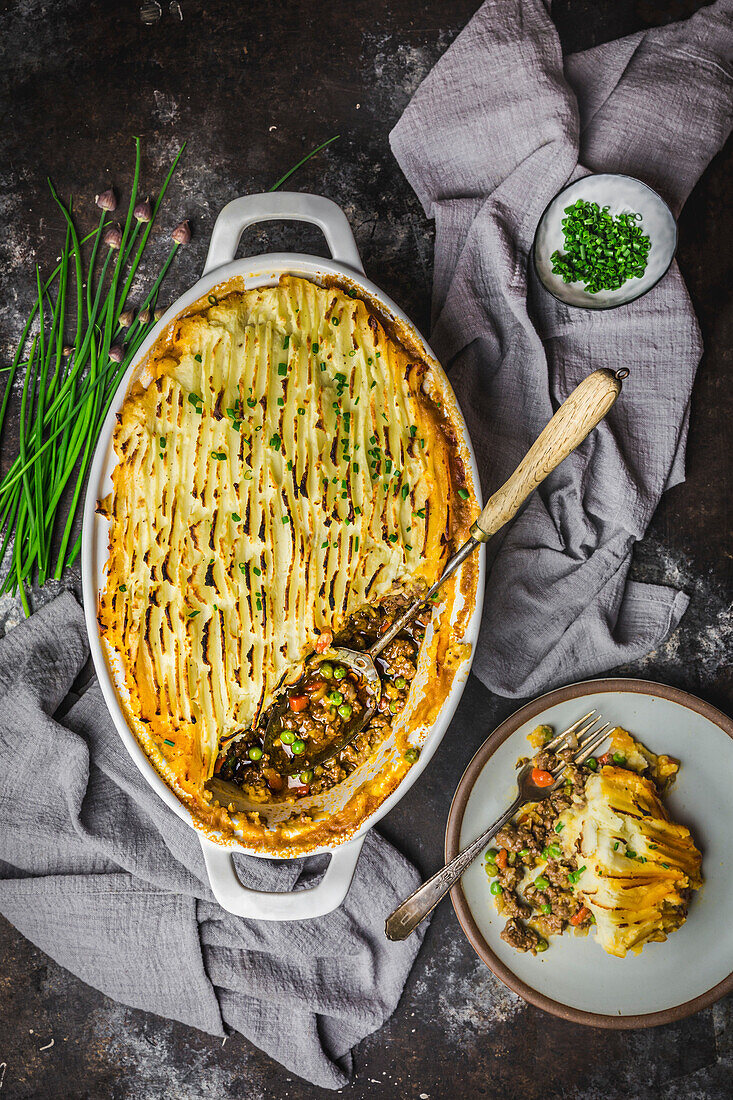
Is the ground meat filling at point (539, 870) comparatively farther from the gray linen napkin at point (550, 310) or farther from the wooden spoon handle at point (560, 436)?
the wooden spoon handle at point (560, 436)

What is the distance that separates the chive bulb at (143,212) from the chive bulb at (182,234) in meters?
0.12


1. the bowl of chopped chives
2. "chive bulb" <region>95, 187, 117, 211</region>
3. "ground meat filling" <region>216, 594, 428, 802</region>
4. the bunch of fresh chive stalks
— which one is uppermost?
"chive bulb" <region>95, 187, 117, 211</region>

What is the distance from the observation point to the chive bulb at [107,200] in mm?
2693

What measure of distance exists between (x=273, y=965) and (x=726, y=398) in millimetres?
2698

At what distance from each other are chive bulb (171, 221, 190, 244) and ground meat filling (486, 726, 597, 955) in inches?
85.6

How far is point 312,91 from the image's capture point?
9.00 feet

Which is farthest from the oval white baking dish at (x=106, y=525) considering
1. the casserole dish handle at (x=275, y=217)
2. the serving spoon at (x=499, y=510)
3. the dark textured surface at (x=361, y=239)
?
the dark textured surface at (x=361, y=239)

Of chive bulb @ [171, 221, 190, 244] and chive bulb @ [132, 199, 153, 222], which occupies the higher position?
chive bulb @ [132, 199, 153, 222]

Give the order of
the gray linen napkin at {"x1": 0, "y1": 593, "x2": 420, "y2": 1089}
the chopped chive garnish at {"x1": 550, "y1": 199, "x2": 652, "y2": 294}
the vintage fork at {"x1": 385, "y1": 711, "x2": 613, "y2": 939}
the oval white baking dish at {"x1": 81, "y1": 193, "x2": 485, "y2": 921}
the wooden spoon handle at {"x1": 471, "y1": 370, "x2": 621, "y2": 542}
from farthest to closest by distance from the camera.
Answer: the gray linen napkin at {"x1": 0, "y1": 593, "x2": 420, "y2": 1089} → the vintage fork at {"x1": 385, "y1": 711, "x2": 613, "y2": 939} → the chopped chive garnish at {"x1": 550, "y1": 199, "x2": 652, "y2": 294} → the oval white baking dish at {"x1": 81, "y1": 193, "x2": 485, "y2": 921} → the wooden spoon handle at {"x1": 471, "y1": 370, "x2": 621, "y2": 542}

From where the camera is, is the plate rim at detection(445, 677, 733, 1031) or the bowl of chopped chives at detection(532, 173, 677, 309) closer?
the bowl of chopped chives at detection(532, 173, 677, 309)

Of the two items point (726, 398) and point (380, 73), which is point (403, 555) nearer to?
point (726, 398)

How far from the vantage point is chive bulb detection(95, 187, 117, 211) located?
2.69 meters

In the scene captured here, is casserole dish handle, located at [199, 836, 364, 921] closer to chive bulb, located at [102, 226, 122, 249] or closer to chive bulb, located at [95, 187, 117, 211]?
chive bulb, located at [102, 226, 122, 249]

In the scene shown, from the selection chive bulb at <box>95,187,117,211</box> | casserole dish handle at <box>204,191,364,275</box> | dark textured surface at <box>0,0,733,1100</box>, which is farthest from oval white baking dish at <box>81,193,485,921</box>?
chive bulb at <box>95,187,117,211</box>
